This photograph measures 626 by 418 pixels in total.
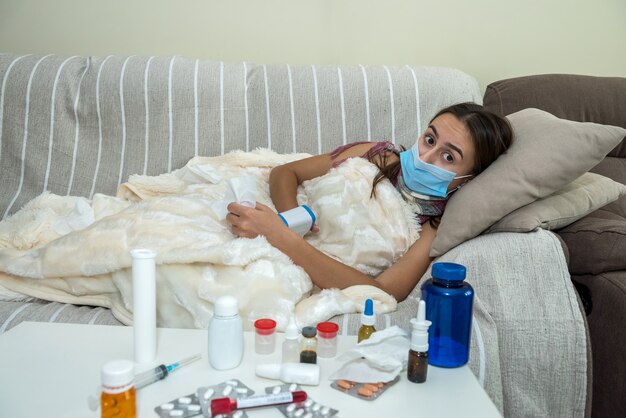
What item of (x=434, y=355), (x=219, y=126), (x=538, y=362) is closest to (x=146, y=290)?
(x=434, y=355)

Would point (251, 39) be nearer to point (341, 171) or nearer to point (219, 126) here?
point (219, 126)

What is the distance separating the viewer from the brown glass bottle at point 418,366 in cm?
75

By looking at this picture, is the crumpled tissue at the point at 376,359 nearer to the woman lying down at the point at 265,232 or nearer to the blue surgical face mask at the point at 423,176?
the woman lying down at the point at 265,232

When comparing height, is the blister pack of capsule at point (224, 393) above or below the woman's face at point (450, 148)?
below

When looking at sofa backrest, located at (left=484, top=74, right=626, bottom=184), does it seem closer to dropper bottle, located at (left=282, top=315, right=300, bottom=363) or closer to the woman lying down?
the woman lying down

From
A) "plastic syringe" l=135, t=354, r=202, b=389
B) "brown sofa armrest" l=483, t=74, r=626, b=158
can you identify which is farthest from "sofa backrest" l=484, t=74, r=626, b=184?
"plastic syringe" l=135, t=354, r=202, b=389

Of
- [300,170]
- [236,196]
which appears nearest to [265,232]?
[236,196]

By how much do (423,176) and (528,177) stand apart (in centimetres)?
26

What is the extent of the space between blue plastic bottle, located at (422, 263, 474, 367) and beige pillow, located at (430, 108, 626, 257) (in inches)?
19.1

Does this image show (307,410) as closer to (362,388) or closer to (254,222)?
(362,388)

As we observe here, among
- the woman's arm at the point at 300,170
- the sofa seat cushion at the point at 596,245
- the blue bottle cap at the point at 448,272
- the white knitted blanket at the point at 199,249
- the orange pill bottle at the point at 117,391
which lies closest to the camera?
the orange pill bottle at the point at 117,391

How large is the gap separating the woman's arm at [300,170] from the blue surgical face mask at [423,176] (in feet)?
0.56

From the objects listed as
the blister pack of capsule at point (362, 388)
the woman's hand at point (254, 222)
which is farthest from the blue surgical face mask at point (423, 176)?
the blister pack of capsule at point (362, 388)

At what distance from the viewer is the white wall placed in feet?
6.64
